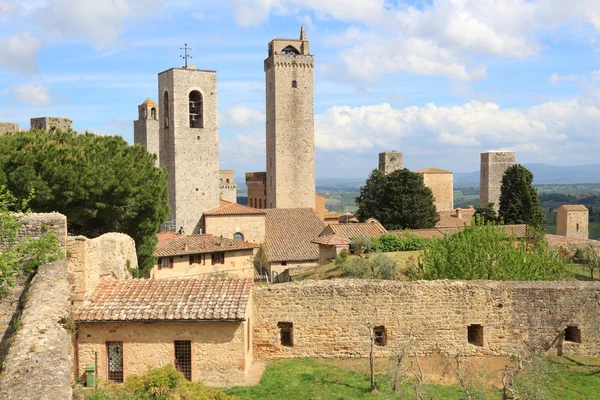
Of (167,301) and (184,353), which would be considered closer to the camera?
(184,353)

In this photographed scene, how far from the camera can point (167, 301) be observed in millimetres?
12469

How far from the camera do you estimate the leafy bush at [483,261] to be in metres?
17.5

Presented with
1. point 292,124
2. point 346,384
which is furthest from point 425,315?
point 292,124

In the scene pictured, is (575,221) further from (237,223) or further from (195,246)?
(195,246)

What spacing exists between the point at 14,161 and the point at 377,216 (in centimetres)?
3144

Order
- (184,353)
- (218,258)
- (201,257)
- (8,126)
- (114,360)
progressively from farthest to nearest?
1. (218,258)
2. (201,257)
3. (8,126)
4. (184,353)
5. (114,360)

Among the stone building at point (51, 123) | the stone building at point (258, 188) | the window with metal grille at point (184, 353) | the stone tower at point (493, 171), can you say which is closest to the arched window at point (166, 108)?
the stone building at point (51, 123)

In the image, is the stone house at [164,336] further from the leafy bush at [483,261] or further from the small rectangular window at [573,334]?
the small rectangular window at [573,334]

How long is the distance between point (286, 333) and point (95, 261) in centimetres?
474

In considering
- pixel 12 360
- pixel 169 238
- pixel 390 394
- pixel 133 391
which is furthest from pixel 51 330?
pixel 169 238

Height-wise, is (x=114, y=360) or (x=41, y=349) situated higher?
(x=41, y=349)

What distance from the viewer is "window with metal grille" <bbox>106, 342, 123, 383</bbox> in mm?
12047

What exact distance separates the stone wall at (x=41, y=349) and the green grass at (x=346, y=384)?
4303mm

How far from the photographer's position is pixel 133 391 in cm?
913
